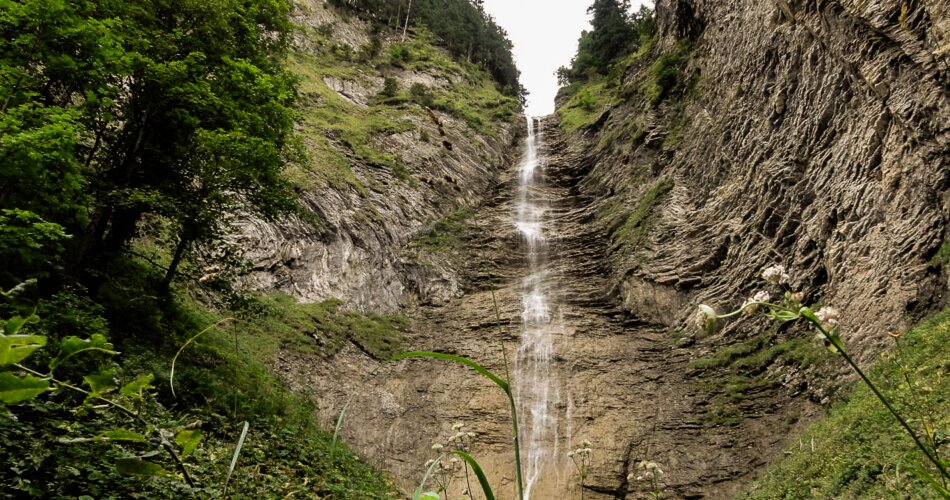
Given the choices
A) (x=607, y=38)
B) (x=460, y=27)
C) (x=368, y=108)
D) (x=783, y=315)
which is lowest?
(x=783, y=315)

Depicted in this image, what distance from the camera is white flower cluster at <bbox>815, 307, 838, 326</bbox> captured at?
4.78ft

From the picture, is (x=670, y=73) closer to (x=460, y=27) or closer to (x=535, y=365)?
(x=535, y=365)

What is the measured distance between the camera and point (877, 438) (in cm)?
770

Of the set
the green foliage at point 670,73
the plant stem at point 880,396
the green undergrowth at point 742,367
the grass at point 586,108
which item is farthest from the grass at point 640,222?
the plant stem at point 880,396

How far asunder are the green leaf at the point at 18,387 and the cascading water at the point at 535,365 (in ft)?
46.1

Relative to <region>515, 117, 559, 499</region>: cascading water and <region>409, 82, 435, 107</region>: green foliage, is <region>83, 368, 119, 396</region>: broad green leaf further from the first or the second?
<region>409, 82, 435, 107</region>: green foliage

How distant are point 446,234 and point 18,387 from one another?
85.1 feet

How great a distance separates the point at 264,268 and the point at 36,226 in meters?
13.2

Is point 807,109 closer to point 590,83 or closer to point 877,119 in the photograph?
point 877,119

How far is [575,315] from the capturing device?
68.2 feet

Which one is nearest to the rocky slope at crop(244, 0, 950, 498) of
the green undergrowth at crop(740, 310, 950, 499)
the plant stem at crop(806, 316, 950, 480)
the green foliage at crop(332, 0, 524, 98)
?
the green undergrowth at crop(740, 310, 950, 499)

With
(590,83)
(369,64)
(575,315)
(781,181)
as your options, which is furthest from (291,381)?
(590,83)

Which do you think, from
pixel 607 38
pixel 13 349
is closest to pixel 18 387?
pixel 13 349

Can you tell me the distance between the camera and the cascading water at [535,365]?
15211mm
